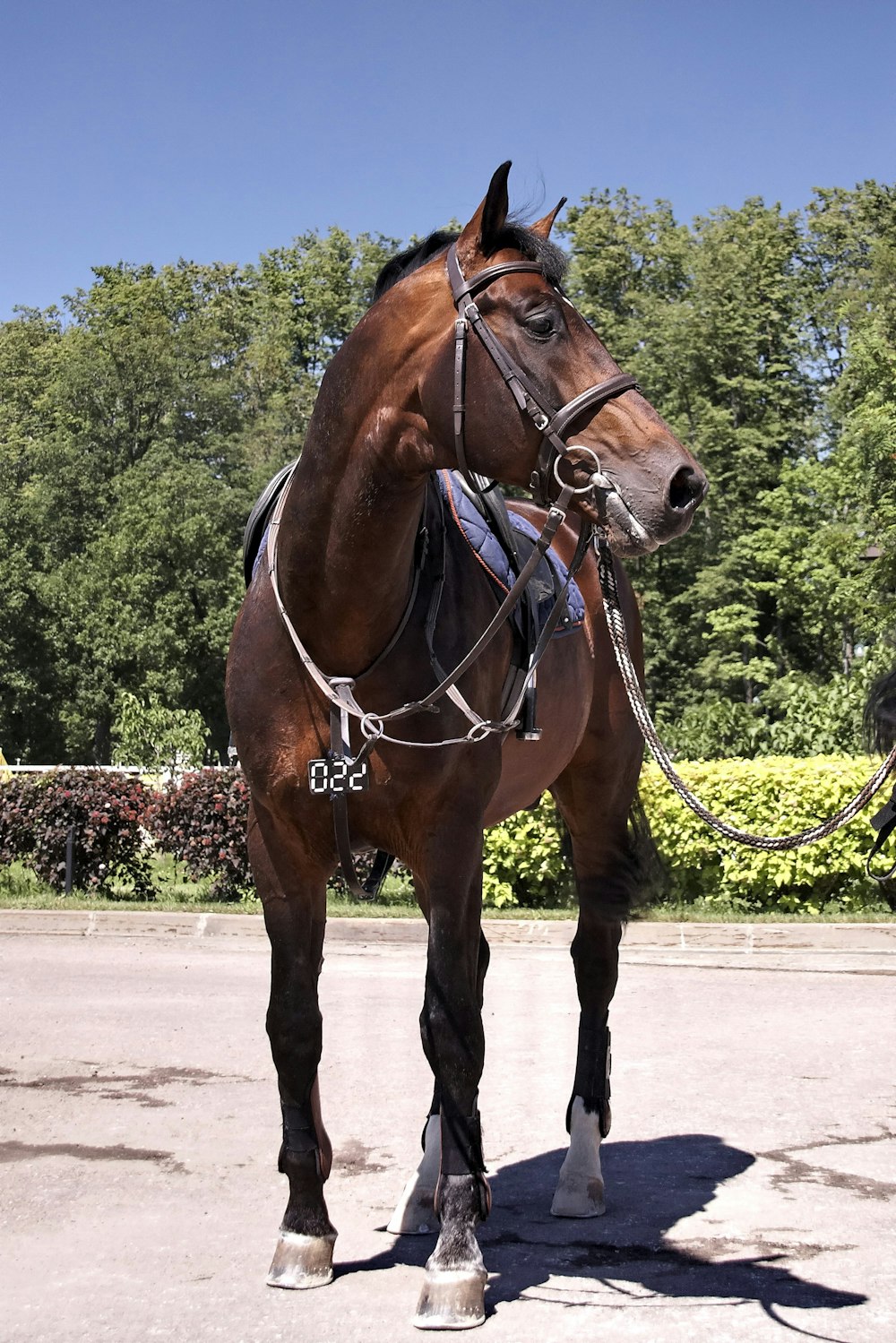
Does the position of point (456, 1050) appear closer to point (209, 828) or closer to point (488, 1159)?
point (488, 1159)

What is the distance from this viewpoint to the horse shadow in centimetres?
437

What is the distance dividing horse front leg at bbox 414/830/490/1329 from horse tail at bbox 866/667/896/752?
131cm

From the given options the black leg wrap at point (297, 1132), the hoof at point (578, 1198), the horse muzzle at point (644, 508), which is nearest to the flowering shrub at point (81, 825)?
the hoof at point (578, 1198)

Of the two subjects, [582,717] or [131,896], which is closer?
[582,717]

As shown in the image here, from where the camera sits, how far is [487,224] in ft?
12.9

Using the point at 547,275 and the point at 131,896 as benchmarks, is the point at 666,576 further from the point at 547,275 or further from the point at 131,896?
the point at 547,275

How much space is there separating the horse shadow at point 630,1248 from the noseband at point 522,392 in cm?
241

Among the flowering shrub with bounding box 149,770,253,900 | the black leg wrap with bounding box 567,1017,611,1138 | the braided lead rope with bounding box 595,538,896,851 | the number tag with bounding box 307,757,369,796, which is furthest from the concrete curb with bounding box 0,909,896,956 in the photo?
the number tag with bounding box 307,757,369,796

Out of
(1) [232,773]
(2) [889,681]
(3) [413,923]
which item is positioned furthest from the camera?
(1) [232,773]

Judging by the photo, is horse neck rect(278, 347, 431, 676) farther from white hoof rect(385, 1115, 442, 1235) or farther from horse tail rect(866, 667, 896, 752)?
A: white hoof rect(385, 1115, 442, 1235)

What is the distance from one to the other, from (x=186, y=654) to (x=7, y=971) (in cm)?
3394

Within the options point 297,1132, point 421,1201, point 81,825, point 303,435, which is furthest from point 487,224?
point 303,435

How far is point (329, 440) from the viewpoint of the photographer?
419cm

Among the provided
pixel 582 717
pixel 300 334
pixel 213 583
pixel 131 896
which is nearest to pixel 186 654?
pixel 213 583
